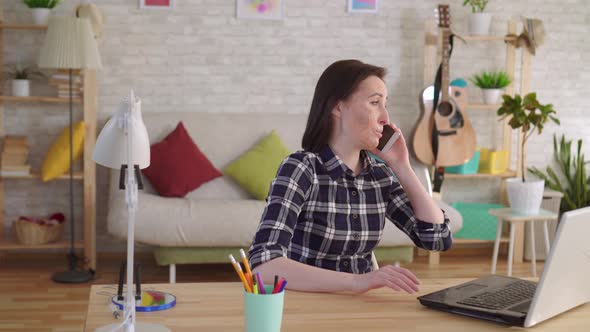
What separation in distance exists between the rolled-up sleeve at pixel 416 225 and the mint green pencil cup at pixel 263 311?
790 millimetres

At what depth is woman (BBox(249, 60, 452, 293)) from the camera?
6.57ft

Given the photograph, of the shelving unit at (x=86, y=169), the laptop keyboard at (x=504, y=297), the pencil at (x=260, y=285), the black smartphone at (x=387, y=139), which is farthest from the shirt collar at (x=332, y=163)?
the shelving unit at (x=86, y=169)

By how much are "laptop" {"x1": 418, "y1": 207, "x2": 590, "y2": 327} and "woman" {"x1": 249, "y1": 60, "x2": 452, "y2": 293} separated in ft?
1.08

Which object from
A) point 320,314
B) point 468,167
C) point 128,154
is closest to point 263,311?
point 320,314

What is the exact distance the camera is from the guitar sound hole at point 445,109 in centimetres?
490

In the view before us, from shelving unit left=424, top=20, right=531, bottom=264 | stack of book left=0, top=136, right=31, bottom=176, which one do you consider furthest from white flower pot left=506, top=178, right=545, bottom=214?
stack of book left=0, top=136, right=31, bottom=176

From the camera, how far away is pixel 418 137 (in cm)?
490

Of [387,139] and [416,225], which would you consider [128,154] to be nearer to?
[387,139]

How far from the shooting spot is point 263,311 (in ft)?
4.61

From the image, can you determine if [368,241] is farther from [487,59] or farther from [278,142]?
[487,59]

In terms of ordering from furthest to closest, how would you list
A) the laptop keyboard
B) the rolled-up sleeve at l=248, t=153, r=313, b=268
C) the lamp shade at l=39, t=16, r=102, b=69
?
1. the lamp shade at l=39, t=16, r=102, b=69
2. the rolled-up sleeve at l=248, t=153, r=313, b=268
3. the laptop keyboard

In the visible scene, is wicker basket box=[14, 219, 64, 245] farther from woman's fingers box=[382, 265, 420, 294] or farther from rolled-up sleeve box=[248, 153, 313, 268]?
woman's fingers box=[382, 265, 420, 294]

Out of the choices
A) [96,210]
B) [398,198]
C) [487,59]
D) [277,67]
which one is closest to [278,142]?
[277,67]

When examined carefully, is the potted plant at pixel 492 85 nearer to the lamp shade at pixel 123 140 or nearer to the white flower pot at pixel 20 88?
the white flower pot at pixel 20 88
